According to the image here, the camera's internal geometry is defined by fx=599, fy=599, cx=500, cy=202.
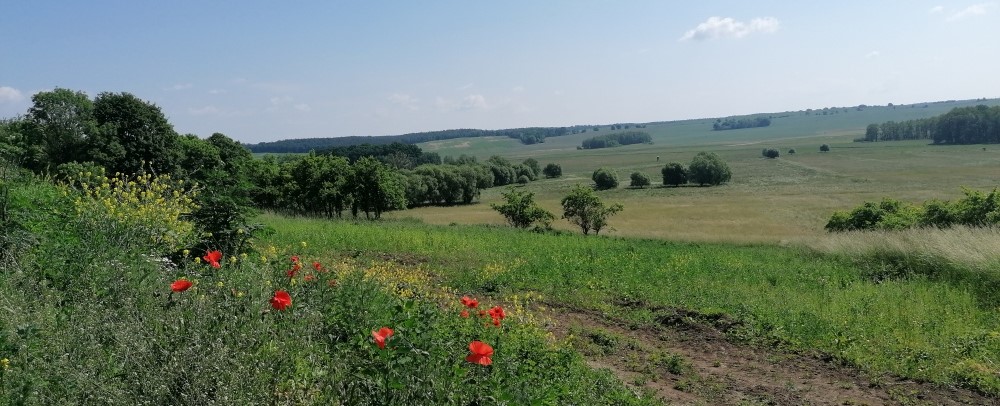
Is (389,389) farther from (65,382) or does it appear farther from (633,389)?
(633,389)

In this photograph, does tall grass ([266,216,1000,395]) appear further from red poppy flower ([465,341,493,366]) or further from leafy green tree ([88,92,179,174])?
leafy green tree ([88,92,179,174])

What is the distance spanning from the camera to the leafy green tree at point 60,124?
117ft

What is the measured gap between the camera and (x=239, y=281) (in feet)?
14.8

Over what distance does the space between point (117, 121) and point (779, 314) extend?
39.5m

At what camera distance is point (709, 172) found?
290 feet

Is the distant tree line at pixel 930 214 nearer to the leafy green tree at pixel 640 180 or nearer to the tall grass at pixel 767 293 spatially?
the tall grass at pixel 767 293

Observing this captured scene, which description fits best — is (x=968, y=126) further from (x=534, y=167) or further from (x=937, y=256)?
(x=937, y=256)

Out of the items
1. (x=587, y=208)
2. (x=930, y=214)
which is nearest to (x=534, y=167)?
(x=587, y=208)

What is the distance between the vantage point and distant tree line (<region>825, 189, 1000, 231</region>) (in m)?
21.1

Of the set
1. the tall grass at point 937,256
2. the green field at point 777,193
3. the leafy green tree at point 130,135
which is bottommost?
the green field at point 777,193

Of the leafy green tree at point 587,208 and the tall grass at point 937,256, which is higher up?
the tall grass at point 937,256

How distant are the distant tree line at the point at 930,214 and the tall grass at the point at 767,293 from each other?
727cm

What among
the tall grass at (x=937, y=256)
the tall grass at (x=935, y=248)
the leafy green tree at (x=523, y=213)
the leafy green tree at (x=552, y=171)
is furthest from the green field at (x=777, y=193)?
the tall grass at (x=937, y=256)

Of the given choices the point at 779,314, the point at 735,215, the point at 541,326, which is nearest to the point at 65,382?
the point at 541,326
